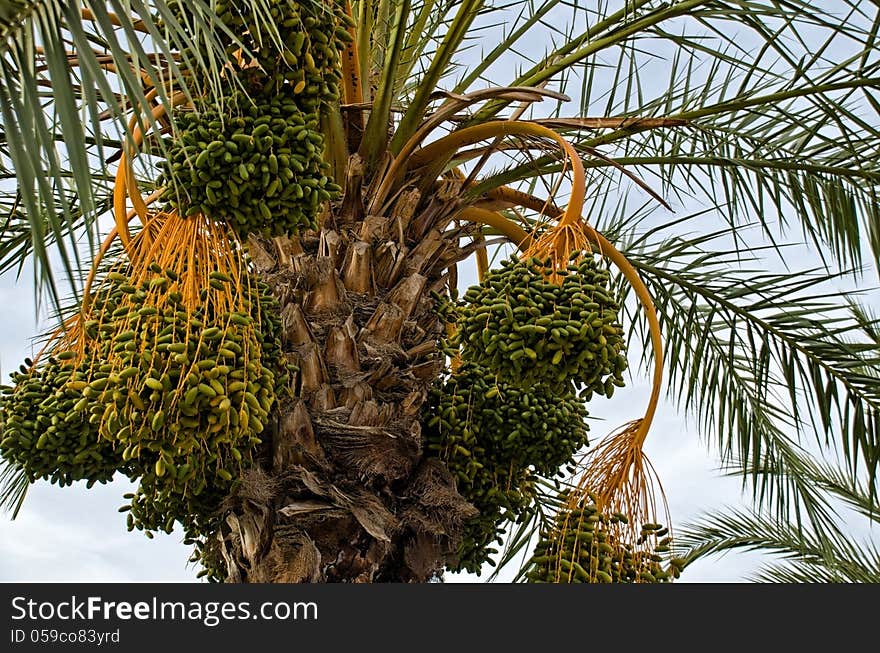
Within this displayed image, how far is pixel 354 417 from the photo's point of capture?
307 centimetres

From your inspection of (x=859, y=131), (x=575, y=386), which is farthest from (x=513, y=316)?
(x=859, y=131)

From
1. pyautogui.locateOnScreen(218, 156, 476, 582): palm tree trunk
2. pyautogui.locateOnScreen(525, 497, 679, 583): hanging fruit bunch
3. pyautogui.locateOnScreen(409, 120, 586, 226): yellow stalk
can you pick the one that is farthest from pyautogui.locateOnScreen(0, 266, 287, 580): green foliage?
pyautogui.locateOnScreen(525, 497, 679, 583): hanging fruit bunch

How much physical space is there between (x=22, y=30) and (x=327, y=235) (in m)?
1.65

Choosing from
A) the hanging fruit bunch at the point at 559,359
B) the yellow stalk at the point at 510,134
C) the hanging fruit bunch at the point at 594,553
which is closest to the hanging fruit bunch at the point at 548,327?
the hanging fruit bunch at the point at 559,359

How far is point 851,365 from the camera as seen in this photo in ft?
13.1

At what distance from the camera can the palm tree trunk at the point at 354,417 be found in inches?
116

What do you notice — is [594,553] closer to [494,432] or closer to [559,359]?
[494,432]

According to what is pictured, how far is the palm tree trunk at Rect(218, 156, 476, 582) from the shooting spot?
2945 mm

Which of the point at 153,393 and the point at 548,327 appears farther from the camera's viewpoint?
the point at 548,327

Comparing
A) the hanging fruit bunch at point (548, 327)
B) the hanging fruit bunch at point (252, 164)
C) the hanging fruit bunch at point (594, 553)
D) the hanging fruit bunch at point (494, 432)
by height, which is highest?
the hanging fruit bunch at point (252, 164)

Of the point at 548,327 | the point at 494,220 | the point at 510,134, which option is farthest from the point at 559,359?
the point at 494,220

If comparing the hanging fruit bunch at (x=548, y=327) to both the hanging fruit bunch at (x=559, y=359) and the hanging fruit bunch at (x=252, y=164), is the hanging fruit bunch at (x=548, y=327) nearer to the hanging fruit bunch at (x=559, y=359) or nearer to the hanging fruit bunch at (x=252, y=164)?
the hanging fruit bunch at (x=559, y=359)

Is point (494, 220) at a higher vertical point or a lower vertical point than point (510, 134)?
lower

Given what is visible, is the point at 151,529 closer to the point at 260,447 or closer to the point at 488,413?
the point at 260,447
